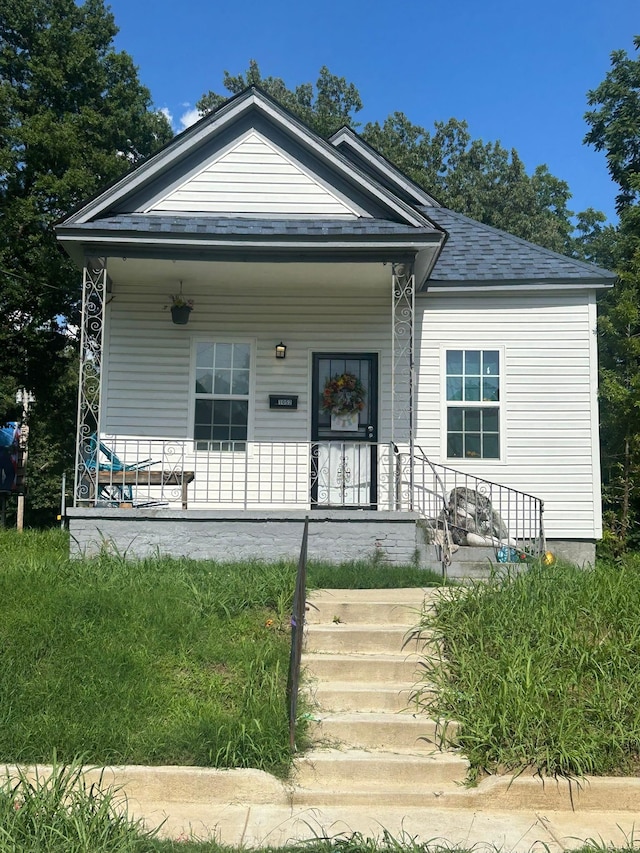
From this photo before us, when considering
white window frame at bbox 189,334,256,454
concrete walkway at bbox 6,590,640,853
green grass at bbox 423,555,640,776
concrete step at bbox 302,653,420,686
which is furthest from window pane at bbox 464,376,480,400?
concrete walkway at bbox 6,590,640,853

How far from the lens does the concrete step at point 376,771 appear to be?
175 inches

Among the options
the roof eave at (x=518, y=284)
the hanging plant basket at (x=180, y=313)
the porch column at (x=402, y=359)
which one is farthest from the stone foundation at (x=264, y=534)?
the roof eave at (x=518, y=284)

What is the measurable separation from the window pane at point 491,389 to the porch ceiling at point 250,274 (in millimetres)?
2024

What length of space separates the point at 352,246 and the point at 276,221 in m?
1.10

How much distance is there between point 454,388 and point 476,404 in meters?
0.39

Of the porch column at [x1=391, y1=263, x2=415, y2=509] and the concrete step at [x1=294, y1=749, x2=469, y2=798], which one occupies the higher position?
the porch column at [x1=391, y1=263, x2=415, y2=509]

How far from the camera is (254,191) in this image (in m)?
9.45

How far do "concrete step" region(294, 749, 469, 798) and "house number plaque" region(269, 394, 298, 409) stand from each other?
20.8 ft

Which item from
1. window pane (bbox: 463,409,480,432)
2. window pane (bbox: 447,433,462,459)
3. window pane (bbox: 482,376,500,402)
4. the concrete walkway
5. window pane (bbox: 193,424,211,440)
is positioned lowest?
the concrete walkway

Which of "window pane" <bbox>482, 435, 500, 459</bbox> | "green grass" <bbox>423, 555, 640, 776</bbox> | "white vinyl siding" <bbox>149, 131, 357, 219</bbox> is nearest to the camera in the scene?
"green grass" <bbox>423, 555, 640, 776</bbox>

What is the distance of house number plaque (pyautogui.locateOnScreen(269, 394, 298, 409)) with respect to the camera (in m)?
10.4

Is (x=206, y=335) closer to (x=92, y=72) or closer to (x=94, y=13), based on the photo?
(x=92, y=72)

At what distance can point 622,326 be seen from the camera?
1232cm

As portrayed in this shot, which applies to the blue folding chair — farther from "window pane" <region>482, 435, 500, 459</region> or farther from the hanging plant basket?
"window pane" <region>482, 435, 500, 459</region>
